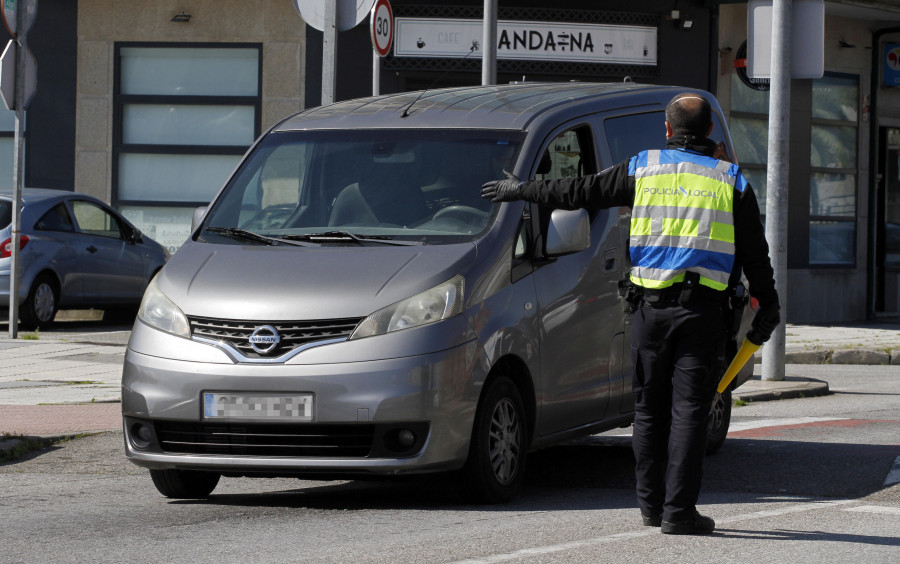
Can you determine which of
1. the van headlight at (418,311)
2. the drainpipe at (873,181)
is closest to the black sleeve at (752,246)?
the van headlight at (418,311)

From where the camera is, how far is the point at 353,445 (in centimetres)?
650

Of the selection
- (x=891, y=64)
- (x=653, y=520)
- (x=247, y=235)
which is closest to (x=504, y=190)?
(x=247, y=235)

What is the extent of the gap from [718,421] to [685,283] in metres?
3.04

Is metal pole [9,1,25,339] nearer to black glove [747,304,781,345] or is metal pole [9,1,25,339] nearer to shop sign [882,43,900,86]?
black glove [747,304,781,345]

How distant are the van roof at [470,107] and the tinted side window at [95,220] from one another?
31.6 ft

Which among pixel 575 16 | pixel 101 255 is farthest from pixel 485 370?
pixel 575 16

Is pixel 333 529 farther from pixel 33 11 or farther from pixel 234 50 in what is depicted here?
pixel 234 50

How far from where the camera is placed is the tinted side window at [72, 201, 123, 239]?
17.3 meters

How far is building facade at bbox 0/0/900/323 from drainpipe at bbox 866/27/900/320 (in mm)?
615

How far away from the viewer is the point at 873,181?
22250mm

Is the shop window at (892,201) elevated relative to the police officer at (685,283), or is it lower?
elevated

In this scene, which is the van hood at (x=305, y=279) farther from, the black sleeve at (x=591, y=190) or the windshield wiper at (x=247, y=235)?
the black sleeve at (x=591, y=190)

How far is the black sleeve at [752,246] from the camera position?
19.9 feet

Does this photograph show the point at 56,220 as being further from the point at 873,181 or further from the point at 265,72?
the point at 873,181
